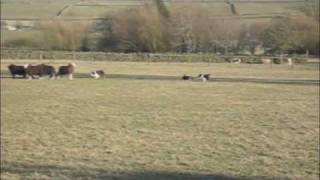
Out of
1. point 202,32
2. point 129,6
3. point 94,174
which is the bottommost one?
point 94,174

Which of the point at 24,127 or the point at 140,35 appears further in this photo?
the point at 24,127

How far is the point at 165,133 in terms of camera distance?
33.4ft

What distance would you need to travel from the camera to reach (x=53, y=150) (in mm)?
8672

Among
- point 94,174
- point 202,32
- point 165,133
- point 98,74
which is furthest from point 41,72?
point 202,32

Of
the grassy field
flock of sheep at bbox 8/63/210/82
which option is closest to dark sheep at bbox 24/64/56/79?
flock of sheep at bbox 8/63/210/82

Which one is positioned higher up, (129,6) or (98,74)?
(129,6)

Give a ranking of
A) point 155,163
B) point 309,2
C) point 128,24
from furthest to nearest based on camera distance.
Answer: point 155,163 < point 128,24 < point 309,2

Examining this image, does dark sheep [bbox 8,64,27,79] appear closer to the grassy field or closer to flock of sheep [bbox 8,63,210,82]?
flock of sheep [bbox 8,63,210,82]

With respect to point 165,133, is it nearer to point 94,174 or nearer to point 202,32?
point 94,174

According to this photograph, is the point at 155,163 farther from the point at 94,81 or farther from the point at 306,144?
the point at 94,81

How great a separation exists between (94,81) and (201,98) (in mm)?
7726

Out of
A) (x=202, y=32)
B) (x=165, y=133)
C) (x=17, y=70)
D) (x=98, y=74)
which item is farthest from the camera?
(x=17, y=70)

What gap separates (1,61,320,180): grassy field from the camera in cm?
725

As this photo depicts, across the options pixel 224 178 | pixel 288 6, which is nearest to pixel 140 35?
pixel 288 6
